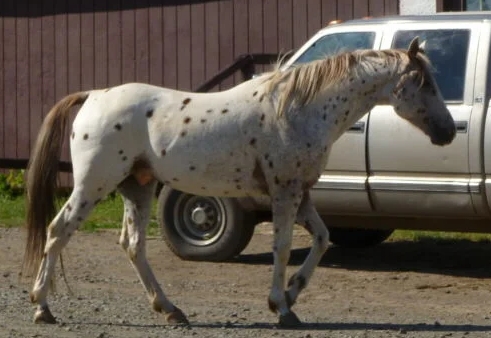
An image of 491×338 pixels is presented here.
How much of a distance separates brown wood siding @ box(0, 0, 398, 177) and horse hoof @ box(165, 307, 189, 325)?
21.1 feet

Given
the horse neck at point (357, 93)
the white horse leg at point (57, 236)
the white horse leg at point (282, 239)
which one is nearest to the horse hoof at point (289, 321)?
the white horse leg at point (282, 239)

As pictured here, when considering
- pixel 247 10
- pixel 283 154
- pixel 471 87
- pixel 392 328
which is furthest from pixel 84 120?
pixel 247 10

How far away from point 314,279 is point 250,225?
33.5 inches

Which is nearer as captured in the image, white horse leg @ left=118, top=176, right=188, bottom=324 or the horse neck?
the horse neck

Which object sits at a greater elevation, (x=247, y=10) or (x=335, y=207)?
(x=247, y=10)

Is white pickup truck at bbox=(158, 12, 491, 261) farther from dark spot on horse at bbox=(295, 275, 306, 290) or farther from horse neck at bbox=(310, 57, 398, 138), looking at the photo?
dark spot on horse at bbox=(295, 275, 306, 290)

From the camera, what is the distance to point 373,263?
12.3m

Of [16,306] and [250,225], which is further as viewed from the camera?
[250,225]

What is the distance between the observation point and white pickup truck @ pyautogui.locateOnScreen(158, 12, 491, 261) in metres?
10.8

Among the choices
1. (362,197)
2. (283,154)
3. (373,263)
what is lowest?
(373,263)

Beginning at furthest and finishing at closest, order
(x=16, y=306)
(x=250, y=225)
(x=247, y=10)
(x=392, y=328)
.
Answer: (x=247, y=10) → (x=250, y=225) → (x=16, y=306) → (x=392, y=328)

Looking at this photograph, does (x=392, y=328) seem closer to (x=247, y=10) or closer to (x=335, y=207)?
(x=335, y=207)

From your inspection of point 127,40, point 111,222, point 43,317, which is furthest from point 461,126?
point 127,40

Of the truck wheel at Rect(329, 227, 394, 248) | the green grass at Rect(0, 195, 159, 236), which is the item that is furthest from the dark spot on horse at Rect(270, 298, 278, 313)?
the green grass at Rect(0, 195, 159, 236)
